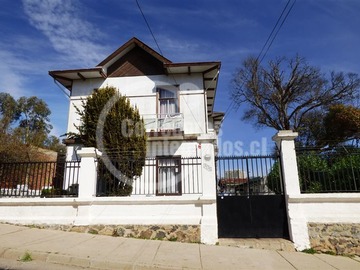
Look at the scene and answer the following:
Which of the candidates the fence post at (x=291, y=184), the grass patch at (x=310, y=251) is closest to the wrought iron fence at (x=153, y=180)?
the fence post at (x=291, y=184)

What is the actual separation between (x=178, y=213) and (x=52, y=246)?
10.2 feet

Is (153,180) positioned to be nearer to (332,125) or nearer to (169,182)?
(169,182)

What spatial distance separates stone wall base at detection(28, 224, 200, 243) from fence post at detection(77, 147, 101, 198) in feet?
3.06

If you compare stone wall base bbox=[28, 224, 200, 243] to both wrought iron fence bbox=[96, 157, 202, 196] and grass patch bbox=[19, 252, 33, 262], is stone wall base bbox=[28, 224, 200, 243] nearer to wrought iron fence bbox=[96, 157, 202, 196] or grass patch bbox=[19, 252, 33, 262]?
wrought iron fence bbox=[96, 157, 202, 196]

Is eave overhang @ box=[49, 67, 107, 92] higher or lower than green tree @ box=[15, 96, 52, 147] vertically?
lower

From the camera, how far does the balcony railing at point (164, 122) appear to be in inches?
521

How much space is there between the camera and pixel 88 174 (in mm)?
7539

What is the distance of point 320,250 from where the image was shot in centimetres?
657

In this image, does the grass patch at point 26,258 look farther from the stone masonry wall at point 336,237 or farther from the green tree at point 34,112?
the green tree at point 34,112

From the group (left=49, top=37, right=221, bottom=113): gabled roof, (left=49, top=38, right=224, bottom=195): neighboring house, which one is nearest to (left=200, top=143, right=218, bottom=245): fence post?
(left=49, top=38, right=224, bottom=195): neighboring house

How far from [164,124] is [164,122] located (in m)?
0.11

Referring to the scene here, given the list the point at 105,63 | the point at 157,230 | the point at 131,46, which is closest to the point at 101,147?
the point at 157,230

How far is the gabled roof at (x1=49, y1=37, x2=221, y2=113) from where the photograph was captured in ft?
44.9

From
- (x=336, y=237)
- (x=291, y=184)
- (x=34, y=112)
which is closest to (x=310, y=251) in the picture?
(x=336, y=237)
